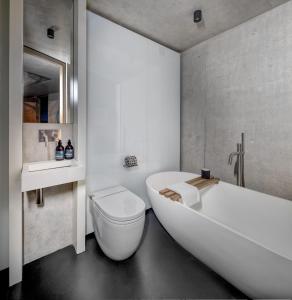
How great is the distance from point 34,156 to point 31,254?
0.89 meters

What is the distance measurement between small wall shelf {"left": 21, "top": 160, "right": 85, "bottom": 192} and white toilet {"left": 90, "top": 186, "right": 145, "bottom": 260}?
359 mm

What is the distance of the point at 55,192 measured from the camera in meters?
1.67

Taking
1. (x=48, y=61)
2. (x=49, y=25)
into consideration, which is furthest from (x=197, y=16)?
(x=48, y=61)

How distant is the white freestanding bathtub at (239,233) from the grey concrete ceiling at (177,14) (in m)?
1.85

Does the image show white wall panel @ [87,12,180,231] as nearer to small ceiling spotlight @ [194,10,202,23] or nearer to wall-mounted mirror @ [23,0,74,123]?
wall-mounted mirror @ [23,0,74,123]

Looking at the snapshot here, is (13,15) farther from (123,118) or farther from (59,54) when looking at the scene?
(123,118)

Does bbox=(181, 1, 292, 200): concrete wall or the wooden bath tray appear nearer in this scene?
the wooden bath tray

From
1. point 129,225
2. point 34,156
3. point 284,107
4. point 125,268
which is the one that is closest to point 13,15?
point 34,156

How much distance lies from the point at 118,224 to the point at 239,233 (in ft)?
2.80

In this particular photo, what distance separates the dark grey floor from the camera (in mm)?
1256

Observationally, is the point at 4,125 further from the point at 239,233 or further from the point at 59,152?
the point at 239,233

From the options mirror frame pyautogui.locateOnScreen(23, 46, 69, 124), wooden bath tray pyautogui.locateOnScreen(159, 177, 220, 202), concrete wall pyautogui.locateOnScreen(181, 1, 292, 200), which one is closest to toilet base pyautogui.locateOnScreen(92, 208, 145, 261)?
wooden bath tray pyautogui.locateOnScreen(159, 177, 220, 202)

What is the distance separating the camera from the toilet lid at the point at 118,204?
1.40 metres

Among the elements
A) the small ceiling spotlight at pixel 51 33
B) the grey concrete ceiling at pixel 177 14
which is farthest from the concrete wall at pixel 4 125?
the grey concrete ceiling at pixel 177 14
